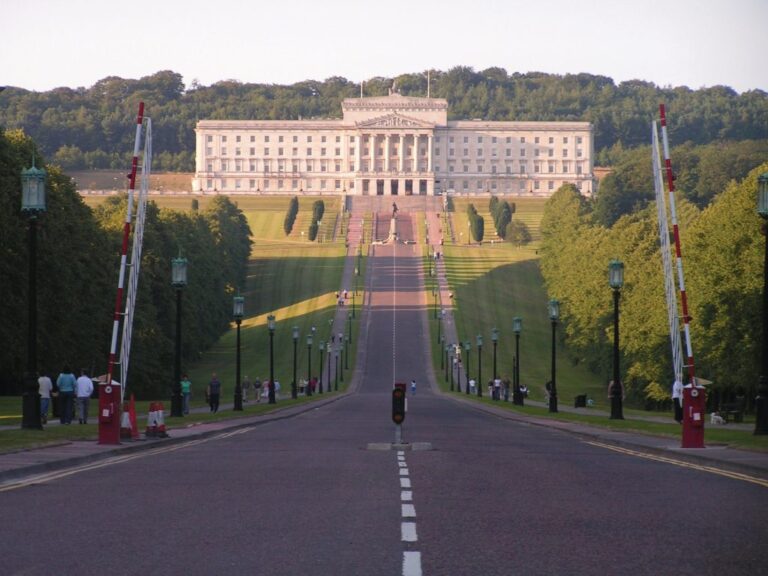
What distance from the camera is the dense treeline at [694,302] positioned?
2322 inches

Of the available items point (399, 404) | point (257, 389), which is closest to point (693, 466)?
point (399, 404)

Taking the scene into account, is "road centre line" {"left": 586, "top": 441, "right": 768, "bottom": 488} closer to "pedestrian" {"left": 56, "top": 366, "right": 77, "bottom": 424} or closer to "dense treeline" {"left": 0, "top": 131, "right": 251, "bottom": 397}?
"pedestrian" {"left": 56, "top": 366, "right": 77, "bottom": 424}

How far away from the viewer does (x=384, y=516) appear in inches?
592

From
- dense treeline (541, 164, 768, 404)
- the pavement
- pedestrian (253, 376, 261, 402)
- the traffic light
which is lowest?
pedestrian (253, 376, 261, 402)

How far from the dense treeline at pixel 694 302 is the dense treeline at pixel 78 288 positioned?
22496mm

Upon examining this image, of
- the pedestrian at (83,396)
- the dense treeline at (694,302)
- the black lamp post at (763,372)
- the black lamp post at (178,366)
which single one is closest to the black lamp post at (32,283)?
the pedestrian at (83,396)

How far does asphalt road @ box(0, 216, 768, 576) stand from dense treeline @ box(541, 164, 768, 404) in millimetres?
34402

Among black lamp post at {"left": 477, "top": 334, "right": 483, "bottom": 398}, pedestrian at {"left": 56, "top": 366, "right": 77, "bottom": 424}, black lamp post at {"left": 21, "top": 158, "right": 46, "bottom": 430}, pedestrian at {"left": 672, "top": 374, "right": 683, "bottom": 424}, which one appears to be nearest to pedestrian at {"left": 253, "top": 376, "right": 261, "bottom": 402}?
black lamp post at {"left": 477, "top": 334, "right": 483, "bottom": 398}

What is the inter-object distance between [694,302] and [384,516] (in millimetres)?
50553

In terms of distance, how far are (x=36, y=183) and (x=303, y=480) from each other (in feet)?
49.0

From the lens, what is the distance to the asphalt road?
472 inches

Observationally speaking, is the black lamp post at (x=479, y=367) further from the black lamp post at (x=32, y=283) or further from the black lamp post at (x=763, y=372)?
the black lamp post at (x=32, y=283)

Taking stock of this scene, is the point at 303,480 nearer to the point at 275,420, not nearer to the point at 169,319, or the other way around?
the point at 275,420

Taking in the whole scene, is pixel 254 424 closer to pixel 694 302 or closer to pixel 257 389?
pixel 694 302
